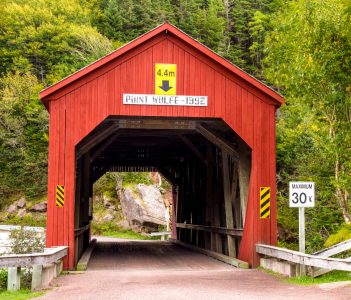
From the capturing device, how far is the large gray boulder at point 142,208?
3231 centimetres

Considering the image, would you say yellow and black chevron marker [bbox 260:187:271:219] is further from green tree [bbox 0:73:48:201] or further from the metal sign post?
green tree [bbox 0:73:48:201]

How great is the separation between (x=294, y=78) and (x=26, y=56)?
3991 cm

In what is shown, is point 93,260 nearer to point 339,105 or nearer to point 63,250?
point 63,250

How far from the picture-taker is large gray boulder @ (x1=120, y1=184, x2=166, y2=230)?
32.3 m

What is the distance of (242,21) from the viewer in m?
53.5

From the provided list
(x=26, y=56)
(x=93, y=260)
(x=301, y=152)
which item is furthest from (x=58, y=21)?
(x=93, y=260)

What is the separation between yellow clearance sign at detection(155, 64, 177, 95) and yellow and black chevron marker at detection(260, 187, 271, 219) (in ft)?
10.1

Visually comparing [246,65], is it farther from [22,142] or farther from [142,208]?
[22,142]

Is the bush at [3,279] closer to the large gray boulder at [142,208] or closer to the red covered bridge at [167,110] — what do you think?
the red covered bridge at [167,110]

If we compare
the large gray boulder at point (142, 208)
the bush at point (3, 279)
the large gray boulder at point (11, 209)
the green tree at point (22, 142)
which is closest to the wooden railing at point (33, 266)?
the bush at point (3, 279)

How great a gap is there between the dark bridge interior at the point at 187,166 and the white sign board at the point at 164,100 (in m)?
0.58

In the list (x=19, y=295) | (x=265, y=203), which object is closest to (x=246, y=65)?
(x=265, y=203)

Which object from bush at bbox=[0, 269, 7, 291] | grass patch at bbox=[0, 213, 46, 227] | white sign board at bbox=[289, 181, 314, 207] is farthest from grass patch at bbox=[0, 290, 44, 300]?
grass patch at bbox=[0, 213, 46, 227]

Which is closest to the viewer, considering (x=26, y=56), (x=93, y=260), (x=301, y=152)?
(x=93, y=260)
